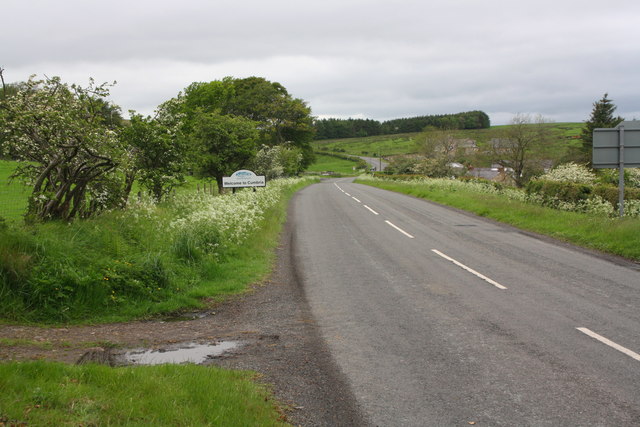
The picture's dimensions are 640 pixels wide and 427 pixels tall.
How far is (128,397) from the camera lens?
13.3ft

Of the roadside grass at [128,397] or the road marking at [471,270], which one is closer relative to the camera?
the roadside grass at [128,397]

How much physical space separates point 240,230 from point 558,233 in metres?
9.90

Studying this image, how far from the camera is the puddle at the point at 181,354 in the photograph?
554 cm

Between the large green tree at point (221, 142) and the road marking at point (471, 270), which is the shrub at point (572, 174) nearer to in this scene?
the large green tree at point (221, 142)

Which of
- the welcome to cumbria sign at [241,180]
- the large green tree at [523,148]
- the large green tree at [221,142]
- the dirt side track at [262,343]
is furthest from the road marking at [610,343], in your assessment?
the large green tree at [523,148]

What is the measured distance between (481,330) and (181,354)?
3932 mm

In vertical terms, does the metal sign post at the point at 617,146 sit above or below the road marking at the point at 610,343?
above

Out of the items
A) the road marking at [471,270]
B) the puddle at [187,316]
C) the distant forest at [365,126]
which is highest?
the distant forest at [365,126]

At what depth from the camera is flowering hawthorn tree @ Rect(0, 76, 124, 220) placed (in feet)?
30.0

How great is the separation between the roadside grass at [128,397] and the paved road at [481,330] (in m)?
1.19

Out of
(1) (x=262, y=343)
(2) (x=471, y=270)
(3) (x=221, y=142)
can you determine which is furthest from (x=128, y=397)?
(3) (x=221, y=142)

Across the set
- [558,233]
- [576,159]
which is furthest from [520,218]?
[576,159]

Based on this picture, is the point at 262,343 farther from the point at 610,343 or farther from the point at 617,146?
the point at 617,146

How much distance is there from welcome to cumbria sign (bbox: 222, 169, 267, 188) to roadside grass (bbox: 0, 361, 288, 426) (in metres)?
18.2
